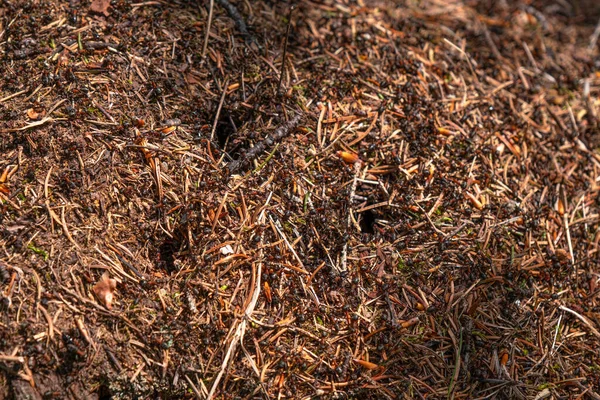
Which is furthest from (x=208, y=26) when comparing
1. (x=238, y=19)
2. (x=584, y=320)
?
(x=584, y=320)

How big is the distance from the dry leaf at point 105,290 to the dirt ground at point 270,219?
0.01m

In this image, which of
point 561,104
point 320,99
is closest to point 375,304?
point 320,99

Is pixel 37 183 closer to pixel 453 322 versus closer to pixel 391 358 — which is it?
pixel 391 358

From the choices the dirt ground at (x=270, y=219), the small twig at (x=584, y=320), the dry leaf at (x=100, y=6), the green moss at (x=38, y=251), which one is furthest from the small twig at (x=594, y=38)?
the green moss at (x=38, y=251)

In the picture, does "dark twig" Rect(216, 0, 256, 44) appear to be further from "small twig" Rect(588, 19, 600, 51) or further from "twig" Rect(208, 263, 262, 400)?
"small twig" Rect(588, 19, 600, 51)

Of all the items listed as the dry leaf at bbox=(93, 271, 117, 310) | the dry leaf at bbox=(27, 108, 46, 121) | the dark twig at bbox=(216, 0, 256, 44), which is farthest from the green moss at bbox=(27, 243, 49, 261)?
the dark twig at bbox=(216, 0, 256, 44)

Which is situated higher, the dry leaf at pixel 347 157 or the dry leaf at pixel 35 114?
the dry leaf at pixel 35 114

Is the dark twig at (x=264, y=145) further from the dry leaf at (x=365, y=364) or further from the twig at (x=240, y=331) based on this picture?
the dry leaf at (x=365, y=364)

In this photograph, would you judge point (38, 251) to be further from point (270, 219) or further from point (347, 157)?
point (347, 157)

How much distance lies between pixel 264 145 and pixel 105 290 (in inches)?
50.5

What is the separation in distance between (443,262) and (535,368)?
32.1 inches

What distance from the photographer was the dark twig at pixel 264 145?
3.31 metres

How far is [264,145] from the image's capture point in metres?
3.39

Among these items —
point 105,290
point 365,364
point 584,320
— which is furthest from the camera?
point 584,320
